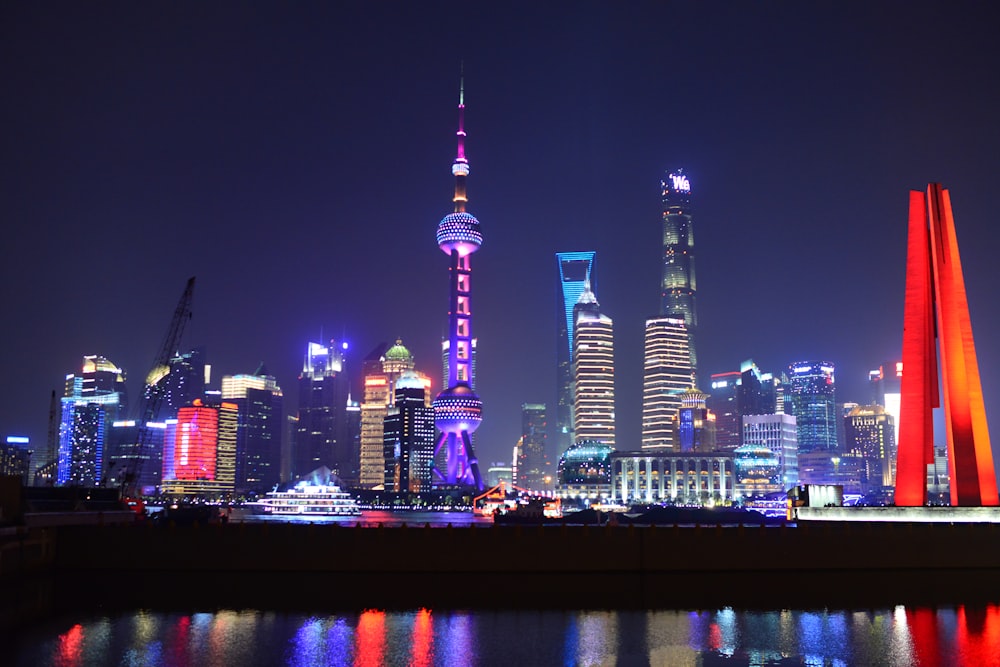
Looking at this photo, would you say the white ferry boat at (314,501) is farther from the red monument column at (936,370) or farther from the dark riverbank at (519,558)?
the red monument column at (936,370)

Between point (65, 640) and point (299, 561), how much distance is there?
76.0ft

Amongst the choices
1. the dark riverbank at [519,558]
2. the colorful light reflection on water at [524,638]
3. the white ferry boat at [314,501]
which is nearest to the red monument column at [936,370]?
the dark riverbank at [519,558]

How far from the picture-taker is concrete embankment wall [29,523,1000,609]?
55062mm

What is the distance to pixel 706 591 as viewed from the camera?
51.0 meters

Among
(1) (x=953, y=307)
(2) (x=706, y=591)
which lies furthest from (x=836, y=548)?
(1) (x=953, y=307)

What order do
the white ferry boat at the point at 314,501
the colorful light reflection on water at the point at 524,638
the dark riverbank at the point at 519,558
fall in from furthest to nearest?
the white ferry boat at the point at 314,501, the dark riverbank at the point at 519,558, the colorful light reflection on water at the point at 524,638

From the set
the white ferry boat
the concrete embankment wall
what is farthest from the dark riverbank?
the white ferry boat

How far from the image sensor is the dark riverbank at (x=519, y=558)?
5403cm

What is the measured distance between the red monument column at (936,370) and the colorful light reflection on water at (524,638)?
26.3m

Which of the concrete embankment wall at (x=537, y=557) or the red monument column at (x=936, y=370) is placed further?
the red monument column at (x=936, y=370)

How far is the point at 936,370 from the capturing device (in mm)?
70750

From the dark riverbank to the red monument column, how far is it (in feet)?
24.4

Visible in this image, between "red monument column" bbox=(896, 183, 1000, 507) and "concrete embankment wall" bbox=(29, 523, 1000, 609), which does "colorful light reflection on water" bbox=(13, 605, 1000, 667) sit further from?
"red monument column" bbox=(896, 183, 1000, 507)

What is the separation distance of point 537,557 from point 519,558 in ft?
3.66
